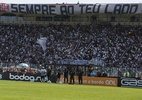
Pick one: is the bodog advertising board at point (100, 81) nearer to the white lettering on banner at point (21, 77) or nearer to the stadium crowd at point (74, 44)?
the white lettering on banner at point (21, 77)

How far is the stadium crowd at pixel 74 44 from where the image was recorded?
193 feet

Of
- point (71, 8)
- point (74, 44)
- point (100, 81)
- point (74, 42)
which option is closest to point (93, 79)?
point (100, 81)

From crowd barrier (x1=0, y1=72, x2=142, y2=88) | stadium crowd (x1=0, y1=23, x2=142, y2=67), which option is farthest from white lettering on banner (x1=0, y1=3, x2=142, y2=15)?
crowd barrier (x1=0, y1=72, x2=142, y2=88)

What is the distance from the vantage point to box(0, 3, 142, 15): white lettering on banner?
6788cm

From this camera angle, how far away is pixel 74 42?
64.9 m

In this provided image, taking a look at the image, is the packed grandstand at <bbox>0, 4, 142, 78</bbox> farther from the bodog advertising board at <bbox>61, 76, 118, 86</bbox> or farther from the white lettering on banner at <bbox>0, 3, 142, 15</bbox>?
the bodog advertising board at <bbox>61, 76, 118, 86</bbox>

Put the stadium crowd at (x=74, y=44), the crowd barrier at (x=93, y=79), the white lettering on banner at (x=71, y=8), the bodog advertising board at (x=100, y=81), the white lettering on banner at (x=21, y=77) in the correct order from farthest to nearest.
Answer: the white lettering on banner at (x=71, y=8)
the stadium crowd at (x=74, y=44)
the white lettering on banner at (x=21, y=77)
the bodog advertising board at (x=100, y=81)
the crowd barrier at (x=93, y=79)

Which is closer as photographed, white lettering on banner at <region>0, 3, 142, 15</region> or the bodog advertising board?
the bodog advertising board

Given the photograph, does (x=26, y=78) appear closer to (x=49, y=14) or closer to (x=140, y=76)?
(x=140, y=76)

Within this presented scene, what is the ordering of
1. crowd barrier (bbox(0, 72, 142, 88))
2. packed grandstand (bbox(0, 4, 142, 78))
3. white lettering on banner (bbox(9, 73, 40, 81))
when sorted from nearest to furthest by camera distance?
crowd barrier (bbox(0, 72, 142, 88)) < white lettering on banner (bbox(9, 73, 40, 81)) < packed grandstand (bbox(0, 4, 142, 78))

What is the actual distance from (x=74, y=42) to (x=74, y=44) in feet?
2.67

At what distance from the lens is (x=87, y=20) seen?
240 feet

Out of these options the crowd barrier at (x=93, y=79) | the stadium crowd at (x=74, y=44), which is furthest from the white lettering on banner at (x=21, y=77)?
the stadium crowd at (x=74, y=44)

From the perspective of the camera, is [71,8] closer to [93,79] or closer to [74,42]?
[74,42]
